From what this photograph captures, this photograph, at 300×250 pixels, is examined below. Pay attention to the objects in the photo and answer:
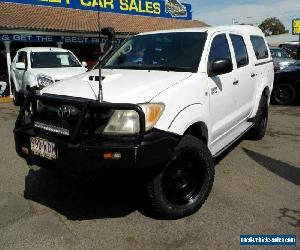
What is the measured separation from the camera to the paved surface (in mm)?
3445

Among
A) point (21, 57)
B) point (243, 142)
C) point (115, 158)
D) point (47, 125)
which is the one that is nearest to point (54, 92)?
point (47, 125)

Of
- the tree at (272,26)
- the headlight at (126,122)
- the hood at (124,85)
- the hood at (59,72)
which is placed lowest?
the headlight at (126,122)

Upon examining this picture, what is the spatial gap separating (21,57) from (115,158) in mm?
9731

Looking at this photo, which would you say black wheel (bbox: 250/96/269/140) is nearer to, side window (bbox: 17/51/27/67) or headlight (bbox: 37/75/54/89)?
headlight (bbox: 37/75/54/89)

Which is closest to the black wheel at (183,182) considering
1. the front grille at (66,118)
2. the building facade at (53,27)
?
the front grille at (66,118)

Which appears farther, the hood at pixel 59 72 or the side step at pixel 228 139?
the hood at pixel 59 72

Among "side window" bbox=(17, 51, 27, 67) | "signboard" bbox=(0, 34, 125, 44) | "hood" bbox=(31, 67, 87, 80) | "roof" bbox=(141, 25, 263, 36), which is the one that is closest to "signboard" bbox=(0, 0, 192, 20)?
"signboard" bbox=(0, 34, 125, 44)

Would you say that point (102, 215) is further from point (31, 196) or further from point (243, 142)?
point (243, 142)

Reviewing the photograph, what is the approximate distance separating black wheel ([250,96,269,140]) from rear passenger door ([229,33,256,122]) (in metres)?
0.53

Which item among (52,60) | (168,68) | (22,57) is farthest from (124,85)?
(22,57)

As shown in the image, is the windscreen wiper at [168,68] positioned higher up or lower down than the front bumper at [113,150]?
higher up

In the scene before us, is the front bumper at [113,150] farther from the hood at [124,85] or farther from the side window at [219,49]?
the side window at [219,49]

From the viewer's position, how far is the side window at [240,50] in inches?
211

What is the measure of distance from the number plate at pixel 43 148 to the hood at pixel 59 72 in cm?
611
